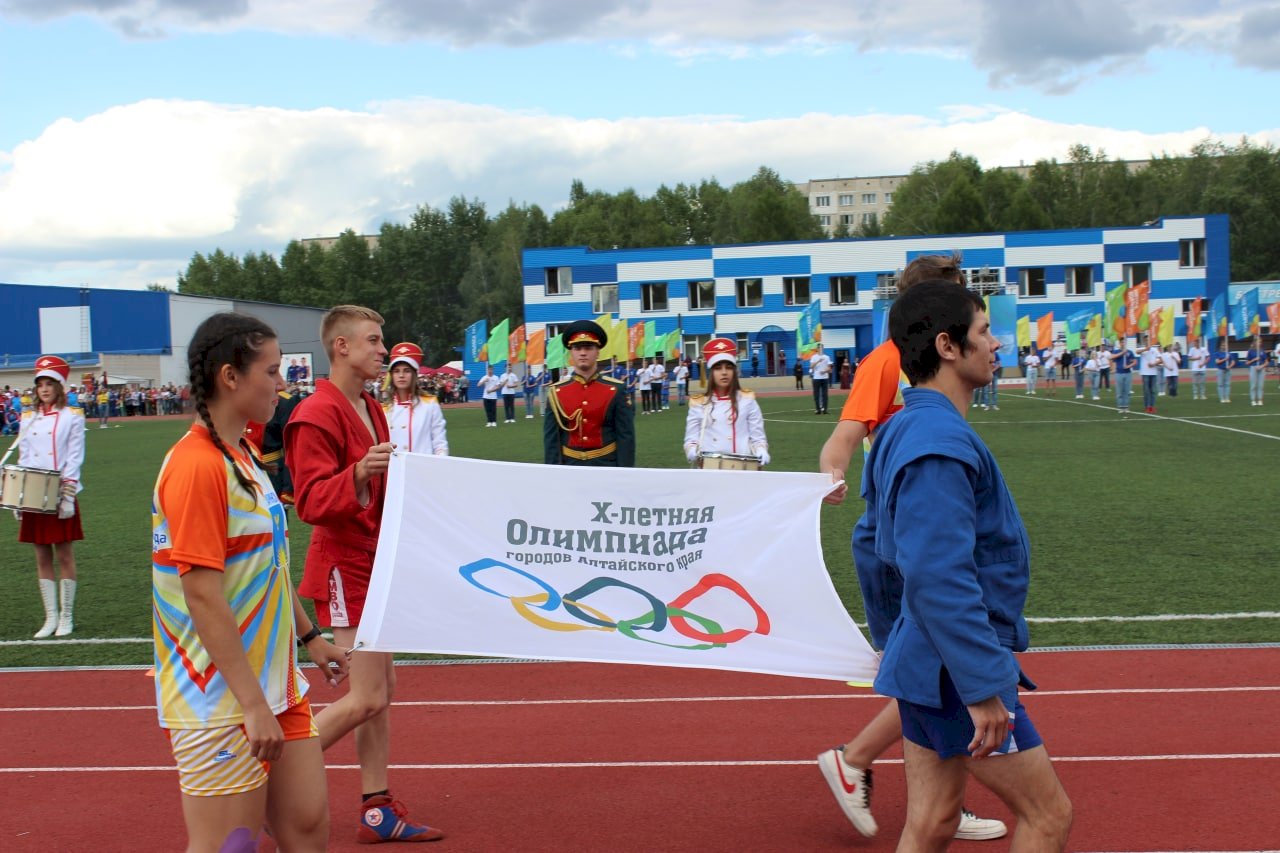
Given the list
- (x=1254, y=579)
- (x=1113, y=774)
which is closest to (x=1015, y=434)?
(x=1254, y=579)

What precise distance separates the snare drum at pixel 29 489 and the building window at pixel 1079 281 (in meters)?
66.8

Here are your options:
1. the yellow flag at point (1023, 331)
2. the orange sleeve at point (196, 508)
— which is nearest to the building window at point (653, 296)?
the yellow flag at point (1023, 331)

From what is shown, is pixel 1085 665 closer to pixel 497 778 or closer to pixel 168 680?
pixel 497 778

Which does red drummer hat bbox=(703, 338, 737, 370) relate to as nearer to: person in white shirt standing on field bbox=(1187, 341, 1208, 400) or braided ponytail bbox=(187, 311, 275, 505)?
braided ponytail bbox=(187, 311, 275, 505)

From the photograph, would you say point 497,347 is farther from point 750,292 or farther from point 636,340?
point 750,292

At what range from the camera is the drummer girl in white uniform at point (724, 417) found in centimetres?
957

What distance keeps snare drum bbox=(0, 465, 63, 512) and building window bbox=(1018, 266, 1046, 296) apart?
65.9 metres

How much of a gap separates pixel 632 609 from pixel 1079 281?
69458 millimetres

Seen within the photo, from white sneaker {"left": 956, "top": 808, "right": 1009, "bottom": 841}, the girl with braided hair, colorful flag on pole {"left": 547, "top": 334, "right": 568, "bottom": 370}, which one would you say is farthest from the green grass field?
colorful flag on pole {"left": 547, "top": 334, "right": 568, "bottom": 370}

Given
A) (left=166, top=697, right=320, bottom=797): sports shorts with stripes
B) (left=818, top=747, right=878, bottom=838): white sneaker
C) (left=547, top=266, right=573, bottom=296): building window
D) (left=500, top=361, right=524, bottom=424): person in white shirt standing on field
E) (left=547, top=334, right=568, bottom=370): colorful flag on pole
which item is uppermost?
(left=547, top=266, right=573, bottom=296): building window

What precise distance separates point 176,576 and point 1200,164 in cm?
10763

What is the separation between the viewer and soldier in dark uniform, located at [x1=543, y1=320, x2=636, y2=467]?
28.8 feet

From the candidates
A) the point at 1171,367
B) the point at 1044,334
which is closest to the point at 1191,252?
the point at 1044,334

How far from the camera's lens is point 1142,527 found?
12.6 m
